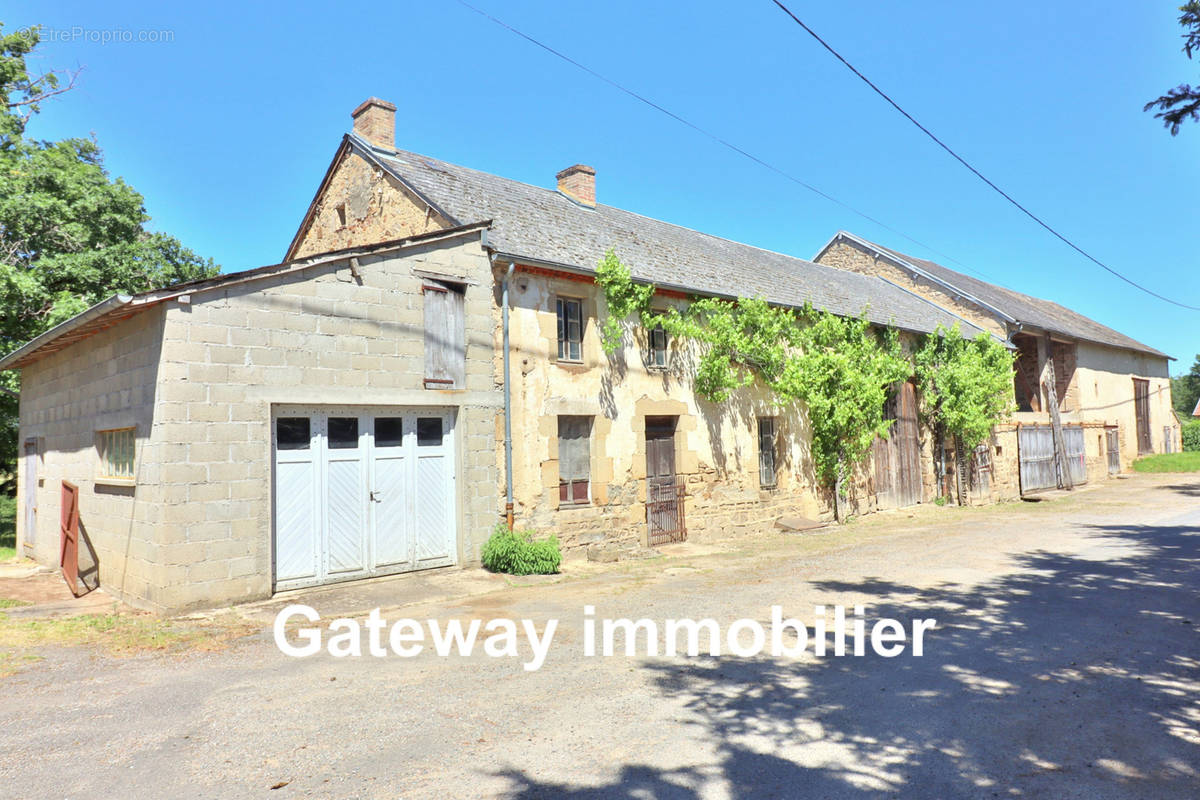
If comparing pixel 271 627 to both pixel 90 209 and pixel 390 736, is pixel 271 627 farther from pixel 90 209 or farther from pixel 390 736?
pixel 90 209

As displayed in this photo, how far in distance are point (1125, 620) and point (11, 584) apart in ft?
45.0

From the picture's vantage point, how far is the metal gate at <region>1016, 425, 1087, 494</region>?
2227 cm

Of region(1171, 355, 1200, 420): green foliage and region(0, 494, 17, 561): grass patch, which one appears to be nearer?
region(0, 494, 17, 561): grass patch

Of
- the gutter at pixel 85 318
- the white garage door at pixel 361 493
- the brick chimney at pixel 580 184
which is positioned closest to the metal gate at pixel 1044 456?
the brick chimney at pixel 580 184

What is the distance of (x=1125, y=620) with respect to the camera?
7.04m

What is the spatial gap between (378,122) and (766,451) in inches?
402

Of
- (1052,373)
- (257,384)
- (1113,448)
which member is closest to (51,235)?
(257,384)

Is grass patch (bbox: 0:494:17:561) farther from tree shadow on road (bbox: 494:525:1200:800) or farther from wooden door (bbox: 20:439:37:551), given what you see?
tree shadow on road (bbox: 494:525:1200:800)

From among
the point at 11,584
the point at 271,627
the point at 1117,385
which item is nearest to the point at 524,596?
the point at 271,627

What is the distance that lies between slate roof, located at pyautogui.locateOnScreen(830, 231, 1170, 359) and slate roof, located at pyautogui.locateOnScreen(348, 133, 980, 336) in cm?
569

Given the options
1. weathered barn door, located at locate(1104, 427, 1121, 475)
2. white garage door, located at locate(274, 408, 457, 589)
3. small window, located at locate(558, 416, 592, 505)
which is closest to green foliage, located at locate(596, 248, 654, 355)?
small window, located at locate(558, 416, 592, 505)

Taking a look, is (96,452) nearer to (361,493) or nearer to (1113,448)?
(361,493)

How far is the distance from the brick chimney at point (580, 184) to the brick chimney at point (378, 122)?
13.7 ft

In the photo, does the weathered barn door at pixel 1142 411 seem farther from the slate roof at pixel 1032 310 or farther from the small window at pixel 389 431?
the small window at pixel 389 431
